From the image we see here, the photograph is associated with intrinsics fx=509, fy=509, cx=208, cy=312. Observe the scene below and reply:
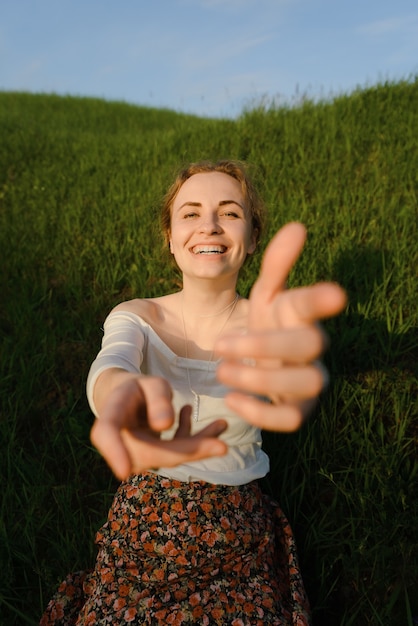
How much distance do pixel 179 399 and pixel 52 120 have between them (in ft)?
32.8

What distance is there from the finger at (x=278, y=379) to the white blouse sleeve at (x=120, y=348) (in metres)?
0.44

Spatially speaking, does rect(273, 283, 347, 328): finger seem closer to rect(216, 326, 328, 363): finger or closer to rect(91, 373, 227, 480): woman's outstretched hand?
rect(216, 326, 328, 363): finger

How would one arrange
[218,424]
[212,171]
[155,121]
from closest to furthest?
[218,424] → [212,171] → [155,121]

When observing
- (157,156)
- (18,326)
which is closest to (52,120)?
(157,156)

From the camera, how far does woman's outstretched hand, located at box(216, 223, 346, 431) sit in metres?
0.77

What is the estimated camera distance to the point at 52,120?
33.6 ft

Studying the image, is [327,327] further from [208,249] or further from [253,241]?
[208,249]

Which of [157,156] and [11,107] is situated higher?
[11,107]

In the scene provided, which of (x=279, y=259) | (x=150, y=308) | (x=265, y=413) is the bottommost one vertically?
(x=150, y=308)

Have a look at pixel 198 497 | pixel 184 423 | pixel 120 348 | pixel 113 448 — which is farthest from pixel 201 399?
pixel 113 448

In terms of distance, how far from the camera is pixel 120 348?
1311mm

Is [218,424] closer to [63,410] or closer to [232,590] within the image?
[232,590]

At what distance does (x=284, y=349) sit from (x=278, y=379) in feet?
0.16

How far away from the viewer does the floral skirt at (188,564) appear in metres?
1.56
